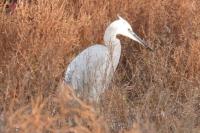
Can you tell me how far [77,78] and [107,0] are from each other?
5.86 feet

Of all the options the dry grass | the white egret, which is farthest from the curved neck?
the dry grass

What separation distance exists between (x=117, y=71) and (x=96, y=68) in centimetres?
130

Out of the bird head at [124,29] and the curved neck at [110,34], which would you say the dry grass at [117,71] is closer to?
the bird head at [124,29]

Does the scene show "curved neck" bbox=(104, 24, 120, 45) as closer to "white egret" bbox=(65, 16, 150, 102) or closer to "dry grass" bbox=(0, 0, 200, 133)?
"white egret" bbox=(65, 16, 150, 102)

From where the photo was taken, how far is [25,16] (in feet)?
16.5

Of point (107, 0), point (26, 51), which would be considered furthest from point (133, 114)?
point (107, 0)

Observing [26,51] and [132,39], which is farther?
[132,39]

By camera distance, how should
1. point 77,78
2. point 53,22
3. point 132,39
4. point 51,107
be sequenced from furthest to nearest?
point 132,39
point 53,22
point 77,78
point 51,107

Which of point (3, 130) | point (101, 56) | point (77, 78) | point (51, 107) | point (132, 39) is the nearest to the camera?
point (3, 130)

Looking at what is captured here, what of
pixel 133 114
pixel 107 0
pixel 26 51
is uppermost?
pixel 107 0

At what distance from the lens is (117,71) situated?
533cm

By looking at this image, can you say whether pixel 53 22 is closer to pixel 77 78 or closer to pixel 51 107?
pixel 77 78

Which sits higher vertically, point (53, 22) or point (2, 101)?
point (53, 22)

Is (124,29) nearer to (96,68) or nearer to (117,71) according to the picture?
(117,71)
